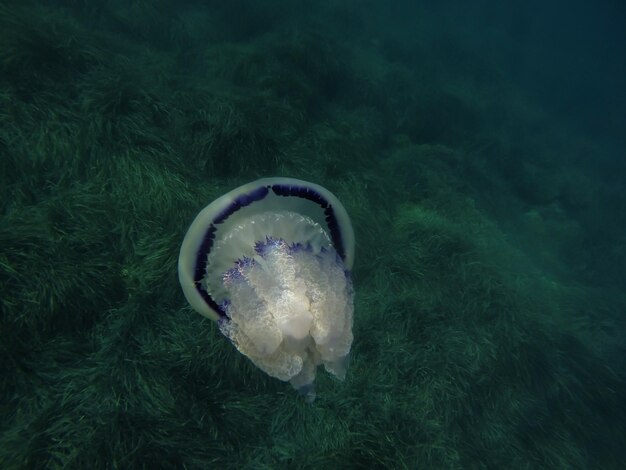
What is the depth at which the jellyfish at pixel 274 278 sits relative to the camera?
2.52 meters

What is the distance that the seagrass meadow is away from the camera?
9.20ft

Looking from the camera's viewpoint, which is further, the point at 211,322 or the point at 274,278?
the point at 211,322

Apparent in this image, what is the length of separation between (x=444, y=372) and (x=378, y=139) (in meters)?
4.78

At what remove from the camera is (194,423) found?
2863mm

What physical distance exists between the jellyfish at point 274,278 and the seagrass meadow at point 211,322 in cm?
75

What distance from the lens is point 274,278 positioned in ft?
8.71

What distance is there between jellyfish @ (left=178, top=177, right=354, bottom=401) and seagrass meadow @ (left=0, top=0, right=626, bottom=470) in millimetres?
749

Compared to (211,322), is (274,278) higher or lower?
higher

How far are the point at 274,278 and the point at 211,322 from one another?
0.98 meters

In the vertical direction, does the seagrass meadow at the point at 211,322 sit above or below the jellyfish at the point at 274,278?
below

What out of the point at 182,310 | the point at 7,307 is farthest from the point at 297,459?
the point at 7,307

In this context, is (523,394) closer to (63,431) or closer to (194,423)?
(194,423)

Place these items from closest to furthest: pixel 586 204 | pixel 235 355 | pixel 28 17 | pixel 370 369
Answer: pixel 235 355, pixel 370 369, pixel 28 17, pixel 586 204

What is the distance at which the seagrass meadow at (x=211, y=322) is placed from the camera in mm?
2805
